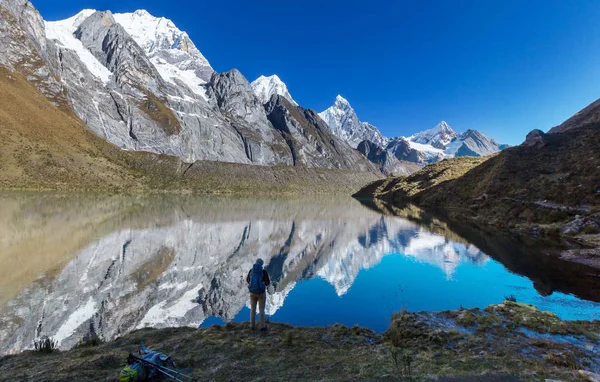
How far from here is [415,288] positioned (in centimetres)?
2006

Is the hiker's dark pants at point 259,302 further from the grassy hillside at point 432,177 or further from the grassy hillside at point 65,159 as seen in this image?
the grassy hillside at point 65,159

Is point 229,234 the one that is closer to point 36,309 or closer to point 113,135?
point 36,309

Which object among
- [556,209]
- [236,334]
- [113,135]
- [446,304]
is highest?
[113,135]

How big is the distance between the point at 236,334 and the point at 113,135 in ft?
688

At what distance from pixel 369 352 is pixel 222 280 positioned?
1517 centimetres

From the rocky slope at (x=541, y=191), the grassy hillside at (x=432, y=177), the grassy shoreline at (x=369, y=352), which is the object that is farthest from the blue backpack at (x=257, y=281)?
the grassy hillside at (x=432, y=177)

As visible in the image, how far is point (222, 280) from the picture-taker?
73.9 ft

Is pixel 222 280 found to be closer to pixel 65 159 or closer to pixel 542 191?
pixel 542 191

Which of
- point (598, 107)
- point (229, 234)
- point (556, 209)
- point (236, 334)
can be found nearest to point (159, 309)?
point (236, 334)

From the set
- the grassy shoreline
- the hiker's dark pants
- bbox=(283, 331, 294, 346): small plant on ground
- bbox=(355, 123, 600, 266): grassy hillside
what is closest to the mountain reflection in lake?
the grassy shoreline

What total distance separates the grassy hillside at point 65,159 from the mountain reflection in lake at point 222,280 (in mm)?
90697

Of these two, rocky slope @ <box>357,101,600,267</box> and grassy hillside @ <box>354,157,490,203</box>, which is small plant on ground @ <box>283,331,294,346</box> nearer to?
rocky slope @ <box>357,101,600,267</box>

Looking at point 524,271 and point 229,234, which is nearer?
point 524,271

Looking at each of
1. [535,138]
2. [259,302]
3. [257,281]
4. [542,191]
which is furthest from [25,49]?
[542,191]
